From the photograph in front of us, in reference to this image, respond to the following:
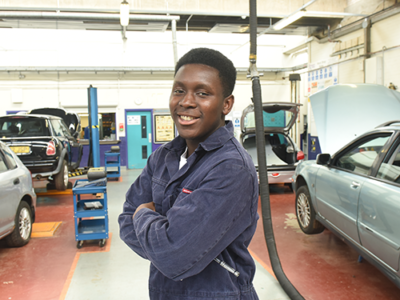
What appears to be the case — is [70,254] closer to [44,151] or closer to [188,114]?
[44,151]

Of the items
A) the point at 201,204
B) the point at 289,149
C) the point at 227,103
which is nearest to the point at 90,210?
the point at 227,103

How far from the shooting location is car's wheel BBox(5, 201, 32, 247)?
4.52m

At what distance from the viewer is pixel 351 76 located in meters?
9.35

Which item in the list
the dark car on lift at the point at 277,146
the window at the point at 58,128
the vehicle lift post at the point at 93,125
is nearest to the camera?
the dark car on lift at the point at 277,146

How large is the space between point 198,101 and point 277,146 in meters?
7.84

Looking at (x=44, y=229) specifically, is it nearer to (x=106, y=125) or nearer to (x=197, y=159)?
(x=197, y=159)

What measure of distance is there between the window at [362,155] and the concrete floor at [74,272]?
1.56 metres

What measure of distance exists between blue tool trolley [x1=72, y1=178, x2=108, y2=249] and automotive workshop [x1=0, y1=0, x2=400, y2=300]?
31 mm

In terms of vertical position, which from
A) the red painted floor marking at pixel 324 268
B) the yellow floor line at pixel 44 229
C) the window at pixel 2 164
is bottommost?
the red painted floor marking at pixel 324 268

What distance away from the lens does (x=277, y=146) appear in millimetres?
8742

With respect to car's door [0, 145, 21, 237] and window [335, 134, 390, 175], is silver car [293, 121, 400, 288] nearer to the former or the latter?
window [335, 134, 390, 175]

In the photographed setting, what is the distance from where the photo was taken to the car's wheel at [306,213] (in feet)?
15.6

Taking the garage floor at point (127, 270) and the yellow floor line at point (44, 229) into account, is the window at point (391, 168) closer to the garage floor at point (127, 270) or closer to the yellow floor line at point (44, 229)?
the garage floor at point (127, 270)

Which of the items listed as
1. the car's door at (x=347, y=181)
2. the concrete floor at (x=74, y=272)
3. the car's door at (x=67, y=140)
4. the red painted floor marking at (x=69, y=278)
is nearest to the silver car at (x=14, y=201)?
the concrete floor at (x=74, y=272)
